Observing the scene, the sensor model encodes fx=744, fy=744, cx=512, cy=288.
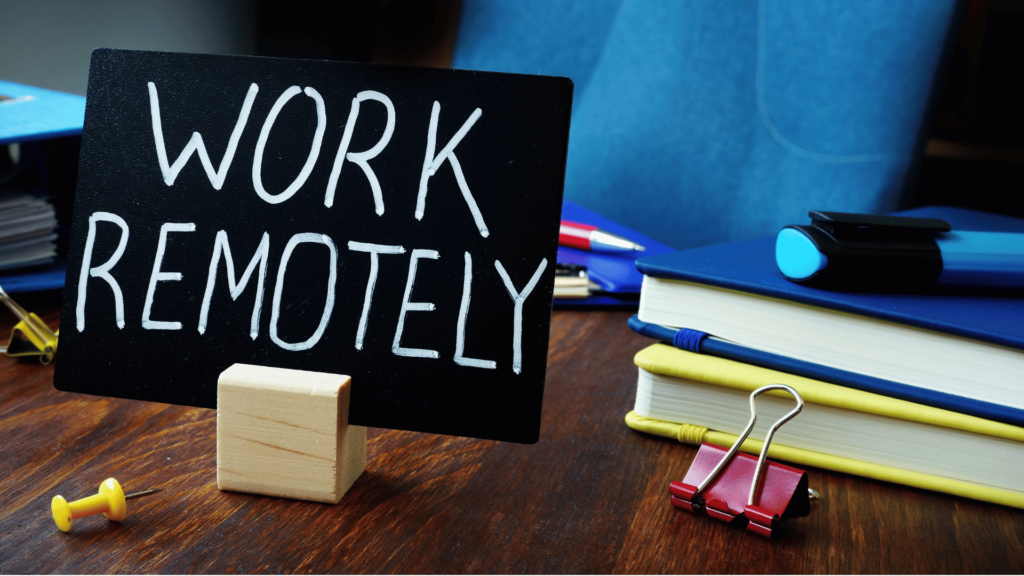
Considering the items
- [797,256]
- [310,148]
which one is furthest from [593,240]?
[310,148]

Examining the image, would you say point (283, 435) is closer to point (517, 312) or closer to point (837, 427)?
point (517, 312)

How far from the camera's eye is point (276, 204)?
474 mm

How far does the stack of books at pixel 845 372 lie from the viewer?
47cm

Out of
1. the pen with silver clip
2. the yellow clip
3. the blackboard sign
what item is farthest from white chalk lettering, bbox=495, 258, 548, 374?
the pen with silver clip

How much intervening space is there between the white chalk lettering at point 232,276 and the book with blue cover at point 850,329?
272 mm

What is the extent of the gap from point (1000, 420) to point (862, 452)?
83 millimetres

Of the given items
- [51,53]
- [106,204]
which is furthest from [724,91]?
[51,53]

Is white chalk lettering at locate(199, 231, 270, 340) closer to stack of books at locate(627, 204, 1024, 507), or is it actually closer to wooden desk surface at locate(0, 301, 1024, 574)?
wooden desk surface at locate(0, 301, 1024, 574)

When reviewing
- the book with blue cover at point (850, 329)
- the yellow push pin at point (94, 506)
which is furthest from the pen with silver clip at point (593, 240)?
the yellow push pin at point (94, 506)

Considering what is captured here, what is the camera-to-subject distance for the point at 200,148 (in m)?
0.48

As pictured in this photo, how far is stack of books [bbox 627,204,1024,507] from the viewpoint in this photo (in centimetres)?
47

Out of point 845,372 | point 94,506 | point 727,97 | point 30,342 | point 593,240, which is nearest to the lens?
point 94,506

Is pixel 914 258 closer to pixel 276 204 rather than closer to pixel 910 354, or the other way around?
pixel 910 354

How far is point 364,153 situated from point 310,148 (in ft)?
0.12
